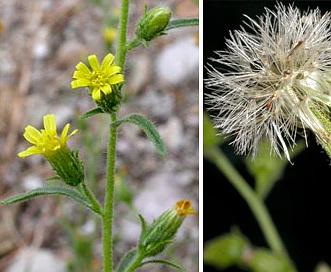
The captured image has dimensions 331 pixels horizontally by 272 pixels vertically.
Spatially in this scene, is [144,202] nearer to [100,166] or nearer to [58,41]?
[100,166]


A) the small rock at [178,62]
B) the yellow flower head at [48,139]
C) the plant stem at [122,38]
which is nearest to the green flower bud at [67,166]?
the yellow flower head at [48,139]

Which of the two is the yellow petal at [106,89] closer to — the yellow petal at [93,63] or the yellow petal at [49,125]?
the yellow petal at [93,63]

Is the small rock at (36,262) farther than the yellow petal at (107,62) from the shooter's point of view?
Yes

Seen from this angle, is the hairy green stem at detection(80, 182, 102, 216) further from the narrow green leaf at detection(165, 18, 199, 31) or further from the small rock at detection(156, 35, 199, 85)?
the small rock at detection(156, 35, 199, 85)

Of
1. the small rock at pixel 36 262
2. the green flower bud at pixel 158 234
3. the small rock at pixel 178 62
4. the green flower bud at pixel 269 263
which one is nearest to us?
the green flower bud at pixel 158 234

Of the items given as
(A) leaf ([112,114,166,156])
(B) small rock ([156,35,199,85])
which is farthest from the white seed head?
(B) small rock ([156,35,199,85])

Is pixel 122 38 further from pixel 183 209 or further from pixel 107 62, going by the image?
pixel 183 209
